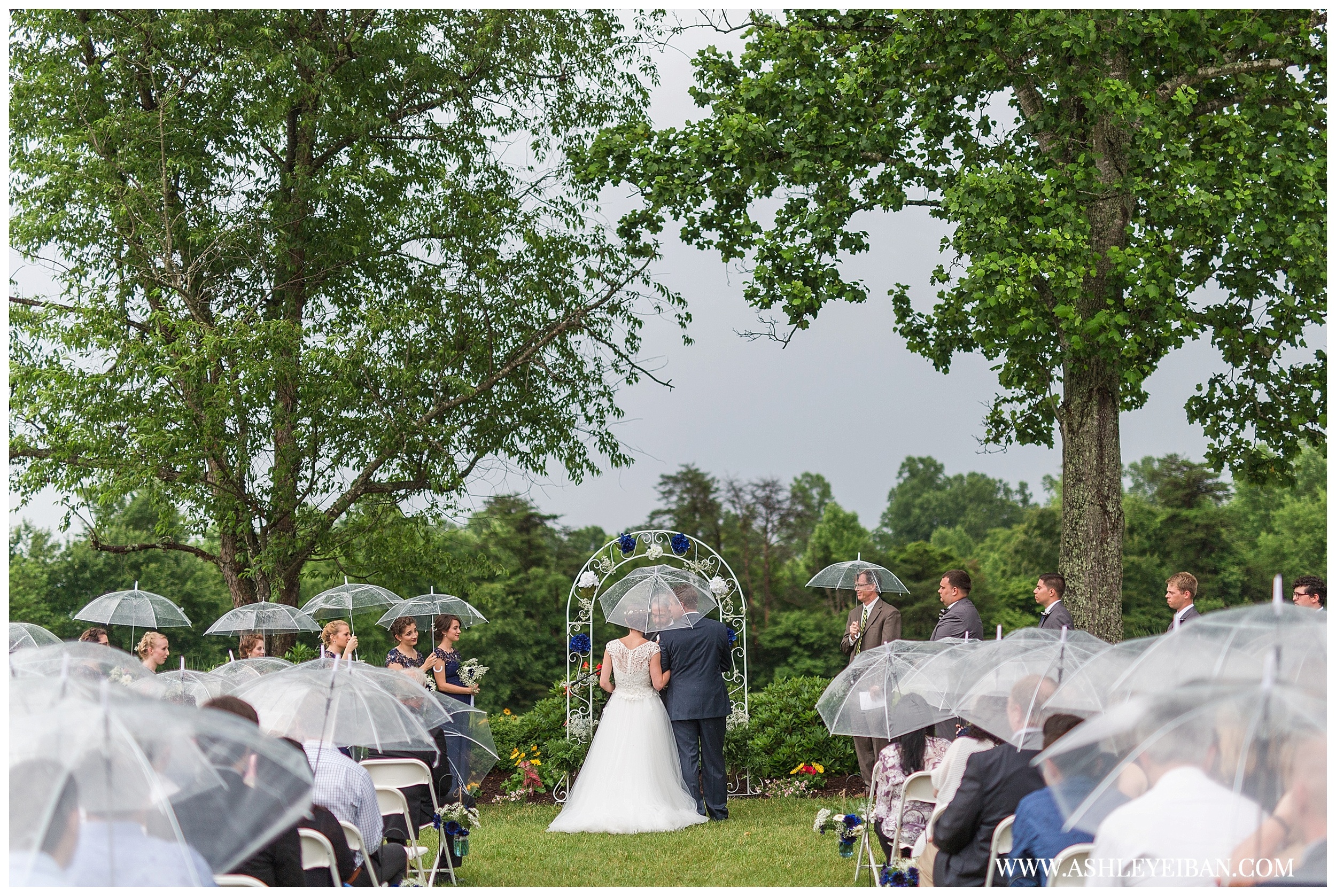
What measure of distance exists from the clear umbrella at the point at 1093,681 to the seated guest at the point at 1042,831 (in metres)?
0.15

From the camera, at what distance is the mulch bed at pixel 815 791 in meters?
10.6

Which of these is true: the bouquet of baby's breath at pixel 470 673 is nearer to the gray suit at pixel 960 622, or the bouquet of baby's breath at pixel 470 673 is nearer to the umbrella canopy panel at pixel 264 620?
the umbrella canopy panel at pixel 264 620

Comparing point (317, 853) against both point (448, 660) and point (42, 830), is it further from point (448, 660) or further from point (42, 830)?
point (448, 660)

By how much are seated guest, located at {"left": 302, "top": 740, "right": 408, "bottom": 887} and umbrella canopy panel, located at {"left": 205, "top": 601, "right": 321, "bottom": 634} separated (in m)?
5.31

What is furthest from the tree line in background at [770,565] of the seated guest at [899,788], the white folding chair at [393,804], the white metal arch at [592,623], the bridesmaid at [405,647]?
the white folding chair at [393,804]

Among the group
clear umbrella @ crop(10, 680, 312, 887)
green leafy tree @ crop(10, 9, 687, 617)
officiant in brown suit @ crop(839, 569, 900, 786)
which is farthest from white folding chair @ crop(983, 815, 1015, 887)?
green leafy tree @ crop(10, 9, 687, 617)

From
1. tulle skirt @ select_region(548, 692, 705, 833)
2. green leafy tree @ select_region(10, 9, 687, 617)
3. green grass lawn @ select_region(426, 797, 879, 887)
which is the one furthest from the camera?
green leafy tree @ select_region(10, 9, 687, 617)

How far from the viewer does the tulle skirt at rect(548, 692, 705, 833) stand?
8742 millimetres

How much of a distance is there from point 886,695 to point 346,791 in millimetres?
2862

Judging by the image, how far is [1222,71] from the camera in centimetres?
1134

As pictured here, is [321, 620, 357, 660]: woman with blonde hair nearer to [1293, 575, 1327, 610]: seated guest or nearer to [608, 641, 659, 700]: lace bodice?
[608, 641, 659, 700]: lace bodice

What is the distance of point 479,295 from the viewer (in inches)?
576

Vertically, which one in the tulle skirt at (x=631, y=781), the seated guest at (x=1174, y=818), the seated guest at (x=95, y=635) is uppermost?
the seated guest at (x=95, y=635)

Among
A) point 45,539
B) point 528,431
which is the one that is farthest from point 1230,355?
point 45,539
